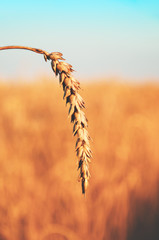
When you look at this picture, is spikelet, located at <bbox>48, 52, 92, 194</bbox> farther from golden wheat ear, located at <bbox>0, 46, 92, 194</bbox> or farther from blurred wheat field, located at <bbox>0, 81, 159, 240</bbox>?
blurred wheat field, located at <bbox>0, 81, 159, 240</bbox>

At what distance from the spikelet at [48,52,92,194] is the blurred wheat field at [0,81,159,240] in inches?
34.5

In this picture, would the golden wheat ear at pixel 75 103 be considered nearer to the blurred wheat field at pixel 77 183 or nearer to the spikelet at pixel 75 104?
the spikelet at pixel 75 104

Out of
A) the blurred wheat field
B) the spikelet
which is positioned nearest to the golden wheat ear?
the spikelet

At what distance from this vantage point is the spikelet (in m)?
0.44

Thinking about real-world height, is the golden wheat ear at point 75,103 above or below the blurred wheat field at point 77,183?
above

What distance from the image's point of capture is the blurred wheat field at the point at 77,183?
1.33m

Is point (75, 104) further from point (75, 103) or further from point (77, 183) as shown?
point (77, 183)

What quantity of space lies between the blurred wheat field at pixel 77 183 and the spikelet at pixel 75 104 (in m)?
0.88

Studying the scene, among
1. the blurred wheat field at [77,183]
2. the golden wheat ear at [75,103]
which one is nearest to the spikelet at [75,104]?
the golden wheat ear at [75,103]

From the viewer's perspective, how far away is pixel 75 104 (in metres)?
0.45

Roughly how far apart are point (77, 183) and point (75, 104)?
104 centimetres

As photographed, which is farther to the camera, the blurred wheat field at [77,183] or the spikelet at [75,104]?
the blurred wheat field at [77,183]

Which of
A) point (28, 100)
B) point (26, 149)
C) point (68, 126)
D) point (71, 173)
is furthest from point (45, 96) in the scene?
point (71, 173)

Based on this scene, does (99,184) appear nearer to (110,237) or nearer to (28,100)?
(110,237)
